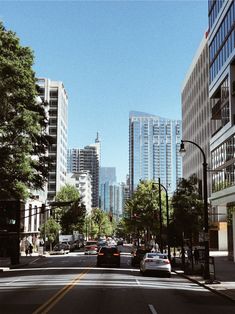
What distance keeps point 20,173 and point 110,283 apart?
16.8 m

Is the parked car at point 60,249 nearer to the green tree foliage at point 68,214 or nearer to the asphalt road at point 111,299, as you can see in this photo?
the green tree foliage at point 68,214

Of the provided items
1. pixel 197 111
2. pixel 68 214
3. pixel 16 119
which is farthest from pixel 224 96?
pixel 68 214

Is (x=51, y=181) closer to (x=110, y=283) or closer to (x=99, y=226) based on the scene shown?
(x=99, y=226)

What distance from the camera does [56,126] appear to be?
159 metres

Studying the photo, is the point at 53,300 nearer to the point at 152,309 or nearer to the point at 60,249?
the point at 152,309

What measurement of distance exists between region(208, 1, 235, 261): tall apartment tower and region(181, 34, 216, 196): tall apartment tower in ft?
96.1

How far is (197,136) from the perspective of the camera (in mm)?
102625

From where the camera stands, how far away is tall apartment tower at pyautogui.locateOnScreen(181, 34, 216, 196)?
9264 cm

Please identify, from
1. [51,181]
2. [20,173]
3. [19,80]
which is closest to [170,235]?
[20,173]

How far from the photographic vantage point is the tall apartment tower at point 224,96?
47.2m

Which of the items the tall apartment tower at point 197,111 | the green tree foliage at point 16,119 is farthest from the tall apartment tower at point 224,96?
the tall apartment tower at point 197,111

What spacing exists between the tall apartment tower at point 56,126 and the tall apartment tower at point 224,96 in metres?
102

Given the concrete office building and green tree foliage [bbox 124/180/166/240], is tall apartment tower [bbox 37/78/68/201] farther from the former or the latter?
green tree foliage [bbox 124/180/166/240]

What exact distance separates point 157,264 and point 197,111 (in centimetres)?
7567
